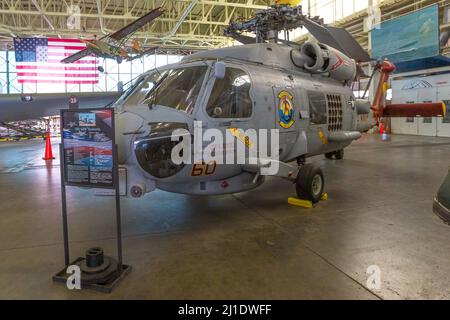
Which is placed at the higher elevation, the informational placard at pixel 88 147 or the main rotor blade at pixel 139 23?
the main rotor blade at pixel 139 23

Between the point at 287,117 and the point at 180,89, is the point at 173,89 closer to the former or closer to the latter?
the point at 180,89

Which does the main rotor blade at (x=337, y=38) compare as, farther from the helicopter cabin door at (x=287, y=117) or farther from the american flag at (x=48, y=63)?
the american flag at (x=48, y=63)

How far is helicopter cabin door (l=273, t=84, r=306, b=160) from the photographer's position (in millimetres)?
5121

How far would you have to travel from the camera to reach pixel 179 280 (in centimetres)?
285

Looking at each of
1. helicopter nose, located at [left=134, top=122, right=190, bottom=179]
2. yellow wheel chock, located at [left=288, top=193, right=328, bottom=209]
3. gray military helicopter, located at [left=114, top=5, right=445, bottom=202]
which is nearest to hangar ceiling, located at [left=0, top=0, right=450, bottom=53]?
gray military helicopter, located at [left=114, top=5, right=445, bottom=202]

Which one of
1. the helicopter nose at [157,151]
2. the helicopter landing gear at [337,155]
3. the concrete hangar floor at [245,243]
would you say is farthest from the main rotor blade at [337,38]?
the helicopter nose at [157,151]

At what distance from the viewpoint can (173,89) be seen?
4.20 metres

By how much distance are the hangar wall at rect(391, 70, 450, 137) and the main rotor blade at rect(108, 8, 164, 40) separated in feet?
46.0

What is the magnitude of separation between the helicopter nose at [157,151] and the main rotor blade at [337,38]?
13.2 feet

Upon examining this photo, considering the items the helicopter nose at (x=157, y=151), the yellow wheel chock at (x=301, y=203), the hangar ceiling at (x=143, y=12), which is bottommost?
the yellow wheel chock at (x=301, y=203)

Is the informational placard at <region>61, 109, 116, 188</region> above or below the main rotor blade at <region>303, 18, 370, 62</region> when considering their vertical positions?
below

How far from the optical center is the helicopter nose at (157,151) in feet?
11.5

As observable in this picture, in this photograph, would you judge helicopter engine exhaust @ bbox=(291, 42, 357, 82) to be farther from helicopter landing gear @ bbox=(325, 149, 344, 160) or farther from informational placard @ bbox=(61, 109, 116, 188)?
informational placard @ bbox=(61, 109, 116, 188)
